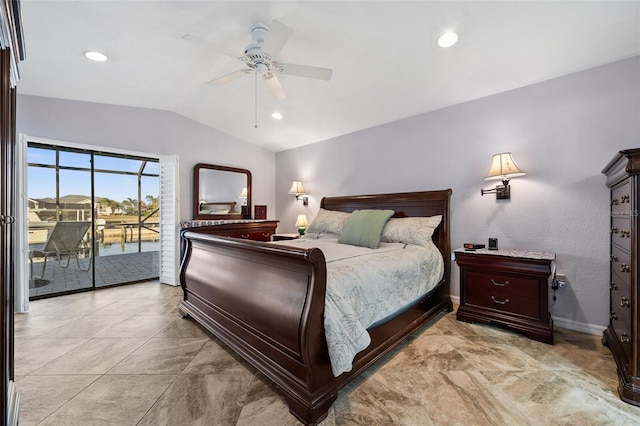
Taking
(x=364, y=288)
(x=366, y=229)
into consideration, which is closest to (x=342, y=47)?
(x=366, y=229)

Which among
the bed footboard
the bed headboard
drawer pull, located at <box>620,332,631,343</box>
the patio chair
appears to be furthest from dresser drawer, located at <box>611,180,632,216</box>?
the patio chair

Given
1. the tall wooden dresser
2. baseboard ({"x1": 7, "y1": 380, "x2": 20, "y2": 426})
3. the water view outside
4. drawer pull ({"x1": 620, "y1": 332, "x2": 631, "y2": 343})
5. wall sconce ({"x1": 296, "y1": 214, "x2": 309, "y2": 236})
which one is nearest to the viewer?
baseboard ({"x1": 7, "y1": 380, "x2": 20, "y2": 426})

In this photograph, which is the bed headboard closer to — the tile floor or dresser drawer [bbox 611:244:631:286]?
the tile floor

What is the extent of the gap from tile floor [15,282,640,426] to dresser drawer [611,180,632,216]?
1.12 m

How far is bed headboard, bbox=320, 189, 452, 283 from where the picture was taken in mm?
3229

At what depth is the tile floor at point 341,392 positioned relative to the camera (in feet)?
5.01

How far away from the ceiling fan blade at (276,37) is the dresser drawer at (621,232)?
2.55 meters

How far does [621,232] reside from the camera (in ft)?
6.39

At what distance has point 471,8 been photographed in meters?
1.96

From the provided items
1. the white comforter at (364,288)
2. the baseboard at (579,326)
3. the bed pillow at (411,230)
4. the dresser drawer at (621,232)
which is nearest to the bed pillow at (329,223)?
the bed pillow at (411,230)

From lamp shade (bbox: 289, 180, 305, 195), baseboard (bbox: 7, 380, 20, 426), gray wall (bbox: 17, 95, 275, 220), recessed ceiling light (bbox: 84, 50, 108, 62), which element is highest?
recessed ceiling light (bbox: 84, 50, 108, 62)

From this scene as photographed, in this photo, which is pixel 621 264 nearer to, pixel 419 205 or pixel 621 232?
pixel 621 232

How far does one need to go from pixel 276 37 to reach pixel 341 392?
246 cm

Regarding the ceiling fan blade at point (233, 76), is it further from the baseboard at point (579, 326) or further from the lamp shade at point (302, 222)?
the baseboard at point (579, 326)
